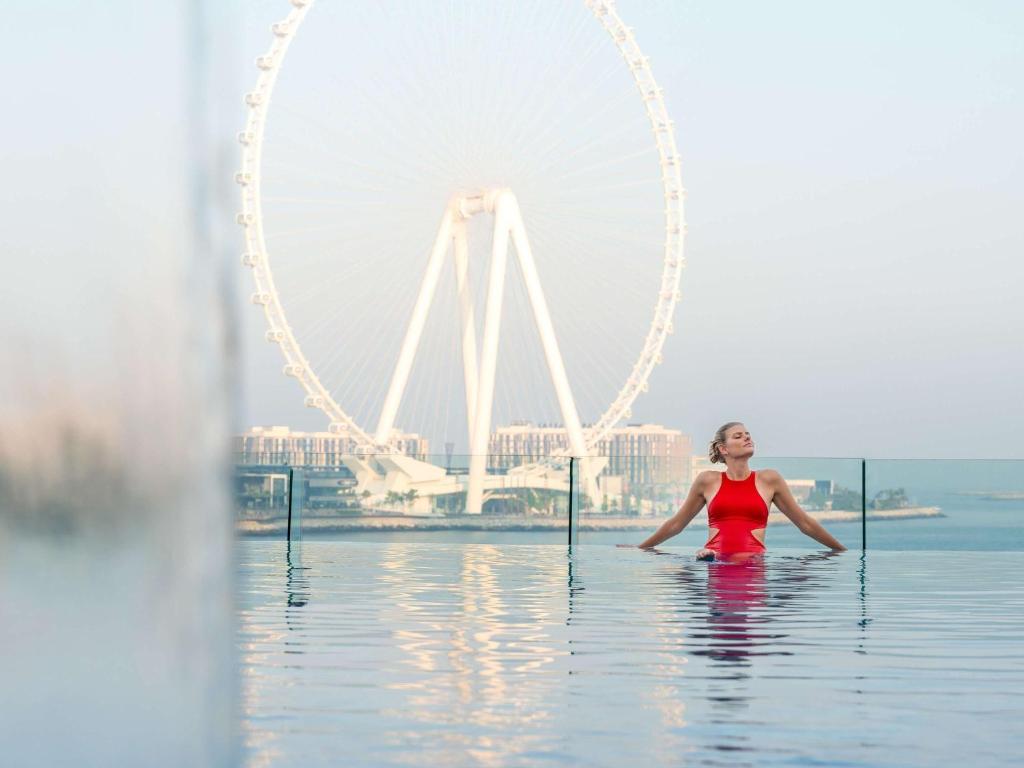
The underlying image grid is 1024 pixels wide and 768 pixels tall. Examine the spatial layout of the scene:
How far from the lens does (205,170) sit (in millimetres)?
3473

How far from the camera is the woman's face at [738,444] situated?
6922mm

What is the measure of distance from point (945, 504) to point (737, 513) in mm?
3684

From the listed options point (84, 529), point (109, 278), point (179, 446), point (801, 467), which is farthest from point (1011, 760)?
point (801, 467)

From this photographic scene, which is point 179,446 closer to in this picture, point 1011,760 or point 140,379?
point 140,379

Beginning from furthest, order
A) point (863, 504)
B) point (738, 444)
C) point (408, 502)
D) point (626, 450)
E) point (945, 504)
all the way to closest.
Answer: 1. point (626, 450)
2. point (408, 502)
3. point (863, 504)
4. point (945, 504)
5. point (738, 444)

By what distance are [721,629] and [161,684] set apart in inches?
75.7

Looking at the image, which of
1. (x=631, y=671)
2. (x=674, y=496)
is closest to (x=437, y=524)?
(x=674, y=496)

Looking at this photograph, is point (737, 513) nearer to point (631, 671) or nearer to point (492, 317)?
point (631, 671)

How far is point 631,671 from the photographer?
329 centimetres

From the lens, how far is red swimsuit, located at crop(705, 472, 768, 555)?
7.03 meters

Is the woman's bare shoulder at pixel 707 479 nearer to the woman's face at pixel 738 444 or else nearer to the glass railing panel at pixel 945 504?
the woman's face at pixel 738 444

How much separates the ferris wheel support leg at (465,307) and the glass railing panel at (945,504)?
12658mm

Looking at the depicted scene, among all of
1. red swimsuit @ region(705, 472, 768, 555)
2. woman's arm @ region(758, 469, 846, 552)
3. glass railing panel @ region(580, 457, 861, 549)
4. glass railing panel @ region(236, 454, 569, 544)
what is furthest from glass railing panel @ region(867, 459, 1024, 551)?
red swimsuit @ region(705, 472, 768, 555)

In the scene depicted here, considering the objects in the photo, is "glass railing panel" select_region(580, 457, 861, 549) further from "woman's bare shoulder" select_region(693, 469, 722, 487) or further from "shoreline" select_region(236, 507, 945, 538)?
"woman's bare shoulder" select_region(693, 469, 722, 487)
